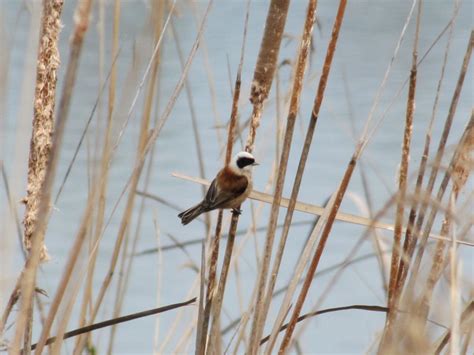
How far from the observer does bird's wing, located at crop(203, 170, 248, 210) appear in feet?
6.70

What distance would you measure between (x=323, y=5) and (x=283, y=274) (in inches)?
157

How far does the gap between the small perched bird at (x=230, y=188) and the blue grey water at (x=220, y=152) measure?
4.9 inches

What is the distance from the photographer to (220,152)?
219 cm

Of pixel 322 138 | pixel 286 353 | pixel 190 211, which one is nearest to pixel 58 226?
pixel 322 138

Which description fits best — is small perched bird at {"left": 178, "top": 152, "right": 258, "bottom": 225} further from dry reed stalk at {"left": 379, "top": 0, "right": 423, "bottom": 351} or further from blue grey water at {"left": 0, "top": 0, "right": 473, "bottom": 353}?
dry reed stalk at {"left": 379, "top": 0, "right": 423, "bottom": 351}

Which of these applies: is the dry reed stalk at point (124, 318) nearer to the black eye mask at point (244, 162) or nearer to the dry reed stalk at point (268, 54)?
the dry reed stalk at point (268, 54)

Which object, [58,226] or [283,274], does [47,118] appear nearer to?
[283,274]

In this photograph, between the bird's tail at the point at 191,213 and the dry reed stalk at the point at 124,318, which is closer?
the dry reed stalk at the point at 124,318

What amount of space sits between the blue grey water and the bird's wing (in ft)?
0.41

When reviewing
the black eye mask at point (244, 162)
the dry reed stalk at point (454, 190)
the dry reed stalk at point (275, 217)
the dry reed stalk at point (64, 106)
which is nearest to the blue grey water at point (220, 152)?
the dry reed stalk at point (454, 190)

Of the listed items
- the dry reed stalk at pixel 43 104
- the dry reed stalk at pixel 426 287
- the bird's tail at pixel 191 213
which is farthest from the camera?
the bird's tail at pixel 191 213

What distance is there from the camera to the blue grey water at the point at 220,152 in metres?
1.96

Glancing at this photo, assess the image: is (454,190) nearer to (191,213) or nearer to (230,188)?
(230,188)

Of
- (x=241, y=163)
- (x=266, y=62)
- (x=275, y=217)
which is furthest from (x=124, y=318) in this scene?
(x=241, y=163)
